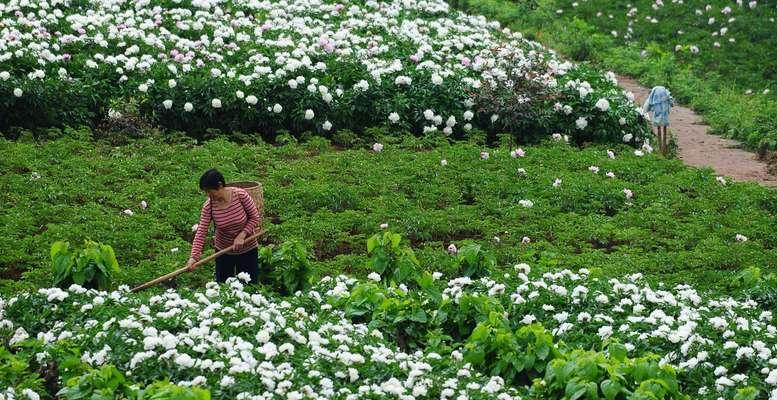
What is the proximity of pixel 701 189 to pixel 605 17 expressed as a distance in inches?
474

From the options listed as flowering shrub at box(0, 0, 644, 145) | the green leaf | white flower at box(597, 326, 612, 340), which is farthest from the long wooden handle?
flowering shrub at box(0, 0, 644, 145)

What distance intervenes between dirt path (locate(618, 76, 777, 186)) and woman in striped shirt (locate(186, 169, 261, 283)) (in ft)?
23.9

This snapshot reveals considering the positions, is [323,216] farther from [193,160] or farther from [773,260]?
[773,260]

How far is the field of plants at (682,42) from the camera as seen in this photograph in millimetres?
18516

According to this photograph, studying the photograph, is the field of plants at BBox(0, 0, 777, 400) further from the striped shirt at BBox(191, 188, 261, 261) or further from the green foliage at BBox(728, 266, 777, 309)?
the striped shirt at BBox(191, 188, 261, 261)

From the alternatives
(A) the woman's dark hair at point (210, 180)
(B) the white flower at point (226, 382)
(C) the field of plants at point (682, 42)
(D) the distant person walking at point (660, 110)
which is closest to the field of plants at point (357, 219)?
(B) the white flower at point (226, 382)

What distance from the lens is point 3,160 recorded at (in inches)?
488

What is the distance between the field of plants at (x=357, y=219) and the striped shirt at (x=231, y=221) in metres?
0.40

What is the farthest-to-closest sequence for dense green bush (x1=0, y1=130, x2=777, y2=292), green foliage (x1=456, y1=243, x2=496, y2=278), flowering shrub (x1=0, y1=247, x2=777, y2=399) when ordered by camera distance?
dense green bush (x1=0, y1=130, x2=777, y2=292), green foliage (x1=456, y1=243, x2=496, y2=278), flowering shrub (x1=0, y1=247, x2=777, y2=399)

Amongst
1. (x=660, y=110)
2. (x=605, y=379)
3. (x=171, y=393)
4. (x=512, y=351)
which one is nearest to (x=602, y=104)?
(x=660, y=110)

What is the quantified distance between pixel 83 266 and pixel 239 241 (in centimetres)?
113

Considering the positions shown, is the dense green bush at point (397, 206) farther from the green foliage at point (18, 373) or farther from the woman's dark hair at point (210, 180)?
the green foliage at point (18, 373)

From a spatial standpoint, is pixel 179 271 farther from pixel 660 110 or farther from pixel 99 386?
pixel 660 110

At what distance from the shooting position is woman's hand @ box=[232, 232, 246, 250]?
8.69m
